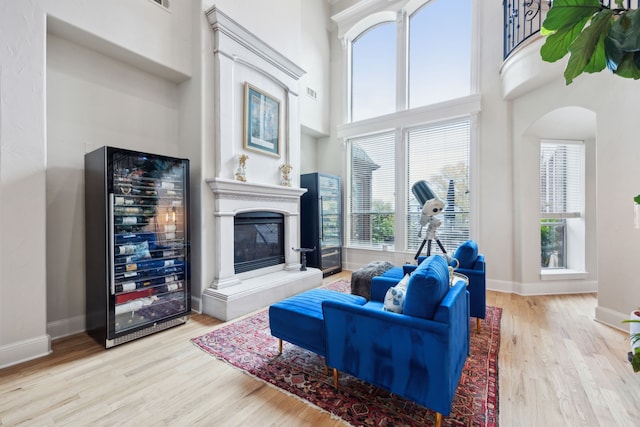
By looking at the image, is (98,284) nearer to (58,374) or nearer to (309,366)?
(58,374)

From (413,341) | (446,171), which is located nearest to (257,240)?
(413,341)

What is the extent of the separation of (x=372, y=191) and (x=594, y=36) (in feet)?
14.8

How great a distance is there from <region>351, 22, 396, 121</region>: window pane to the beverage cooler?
3896mm

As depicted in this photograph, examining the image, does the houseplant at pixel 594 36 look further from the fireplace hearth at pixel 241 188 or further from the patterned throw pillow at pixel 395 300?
the fireplace hearth at pixel 241 188

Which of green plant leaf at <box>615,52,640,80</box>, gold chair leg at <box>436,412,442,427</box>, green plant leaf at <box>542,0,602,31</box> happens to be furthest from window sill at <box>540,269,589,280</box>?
green plant leaf at <box>542,0,602,31</box>

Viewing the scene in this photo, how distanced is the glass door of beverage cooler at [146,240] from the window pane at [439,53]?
4.24 m

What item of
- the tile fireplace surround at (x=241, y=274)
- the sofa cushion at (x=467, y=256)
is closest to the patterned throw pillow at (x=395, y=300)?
the sofa cushion at (x=467, y=256)

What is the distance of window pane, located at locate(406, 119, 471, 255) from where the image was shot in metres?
4.50

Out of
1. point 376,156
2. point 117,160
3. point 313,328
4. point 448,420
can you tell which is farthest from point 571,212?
point 117,160

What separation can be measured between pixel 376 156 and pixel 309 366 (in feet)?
13.8

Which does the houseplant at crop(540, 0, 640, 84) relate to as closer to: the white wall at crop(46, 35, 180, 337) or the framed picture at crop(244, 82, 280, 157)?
the framed picture at crop(244, 82, 280, 157)

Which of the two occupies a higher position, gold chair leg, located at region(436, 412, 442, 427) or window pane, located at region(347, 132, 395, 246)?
window pane, located at region(347, 132, 395, 246)

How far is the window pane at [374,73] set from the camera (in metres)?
5.30

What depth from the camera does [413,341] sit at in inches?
58.2
